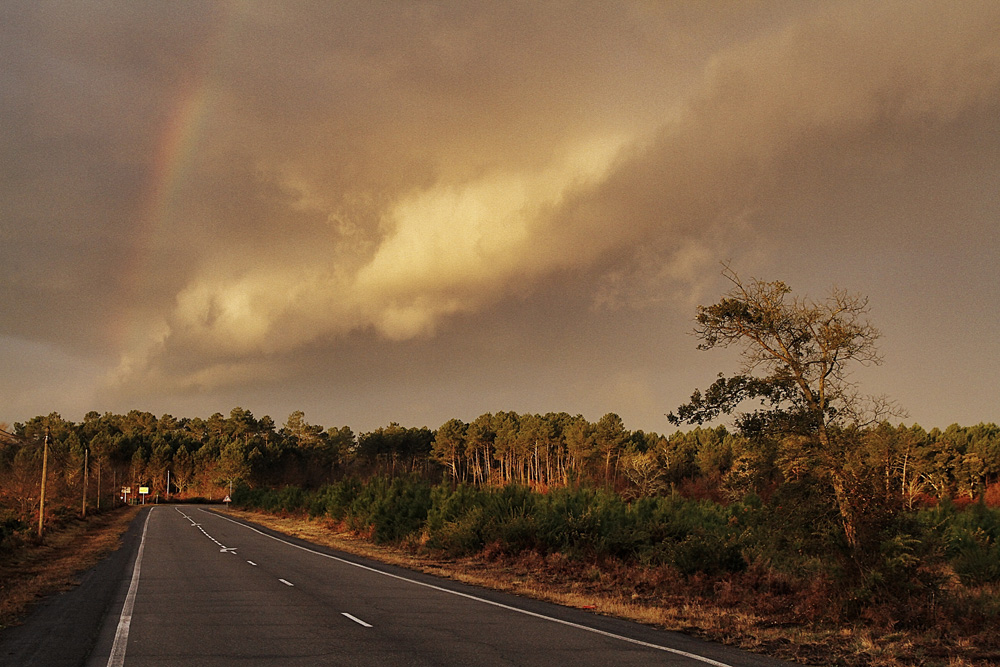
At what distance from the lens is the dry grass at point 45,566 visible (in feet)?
55.1

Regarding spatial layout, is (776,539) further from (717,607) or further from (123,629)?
(123,629)

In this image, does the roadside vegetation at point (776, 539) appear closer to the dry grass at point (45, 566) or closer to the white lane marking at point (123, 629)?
the dry grass at point (45, 566)

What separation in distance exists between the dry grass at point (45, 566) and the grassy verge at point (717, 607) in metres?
11.0

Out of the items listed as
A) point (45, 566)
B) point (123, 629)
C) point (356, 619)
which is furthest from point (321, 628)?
point (45, 566)

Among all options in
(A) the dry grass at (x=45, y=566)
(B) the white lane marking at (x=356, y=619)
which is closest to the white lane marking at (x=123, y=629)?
(A) the dry grass at (x=45, y=566)

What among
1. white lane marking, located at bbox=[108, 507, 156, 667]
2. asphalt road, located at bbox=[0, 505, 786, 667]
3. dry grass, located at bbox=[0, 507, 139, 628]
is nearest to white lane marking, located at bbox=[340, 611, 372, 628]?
asphalt road, located at bbox=[0, 505, 786, 667]

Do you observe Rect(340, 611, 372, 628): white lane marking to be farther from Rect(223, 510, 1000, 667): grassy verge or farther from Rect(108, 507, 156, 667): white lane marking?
Rect(223, 510, 1000, 667): grassy verge

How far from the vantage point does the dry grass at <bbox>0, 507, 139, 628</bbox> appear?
16.8 m

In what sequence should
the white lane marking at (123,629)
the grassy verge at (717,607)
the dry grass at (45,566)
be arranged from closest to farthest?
the white lane marking at (123,629), the grassy verge at (717,607), the dry grass at (45,566)

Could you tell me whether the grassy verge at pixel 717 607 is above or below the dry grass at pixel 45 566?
above

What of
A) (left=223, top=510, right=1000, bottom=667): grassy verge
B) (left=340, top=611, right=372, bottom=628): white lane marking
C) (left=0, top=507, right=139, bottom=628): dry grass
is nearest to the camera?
(left=223, top=510, right=1000, bottom=667): grassy verge

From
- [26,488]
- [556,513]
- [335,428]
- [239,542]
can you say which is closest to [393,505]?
[239,542]

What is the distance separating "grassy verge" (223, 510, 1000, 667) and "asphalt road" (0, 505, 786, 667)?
82 cm

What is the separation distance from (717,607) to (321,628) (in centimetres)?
844
